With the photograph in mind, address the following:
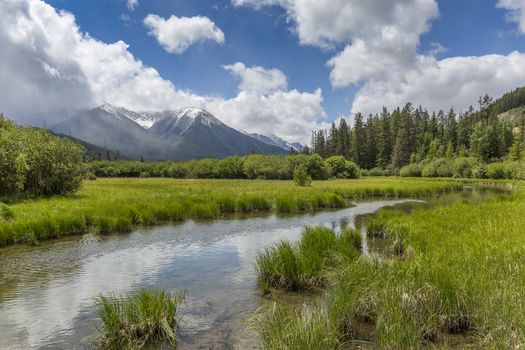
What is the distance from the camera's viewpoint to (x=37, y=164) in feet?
112

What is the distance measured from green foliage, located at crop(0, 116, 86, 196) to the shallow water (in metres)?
13.8

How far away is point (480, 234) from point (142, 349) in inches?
500

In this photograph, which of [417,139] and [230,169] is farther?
[417,139]

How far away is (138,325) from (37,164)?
31.2 m

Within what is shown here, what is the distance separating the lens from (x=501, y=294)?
7.74 meters

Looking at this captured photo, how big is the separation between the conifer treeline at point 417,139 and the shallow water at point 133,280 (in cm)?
12527

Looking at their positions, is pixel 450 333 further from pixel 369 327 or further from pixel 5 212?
pixel 5 212

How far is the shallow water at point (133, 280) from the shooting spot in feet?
31.2

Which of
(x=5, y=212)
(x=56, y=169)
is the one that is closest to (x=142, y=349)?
(x=5, y=212)

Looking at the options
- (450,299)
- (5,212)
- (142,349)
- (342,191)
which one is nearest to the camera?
(142,349)

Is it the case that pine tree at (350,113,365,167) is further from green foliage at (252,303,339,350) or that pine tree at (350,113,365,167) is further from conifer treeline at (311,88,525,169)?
green foliage at (252,303,339,350)

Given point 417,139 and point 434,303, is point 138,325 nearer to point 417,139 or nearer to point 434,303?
point 434,303

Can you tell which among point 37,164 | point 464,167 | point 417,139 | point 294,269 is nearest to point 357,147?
point 417,139

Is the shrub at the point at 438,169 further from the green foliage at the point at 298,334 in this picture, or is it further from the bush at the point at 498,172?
the green foliage at the point at 298,334
